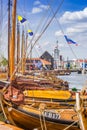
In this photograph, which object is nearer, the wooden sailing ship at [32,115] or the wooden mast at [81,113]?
the wooden mast at [81,113]

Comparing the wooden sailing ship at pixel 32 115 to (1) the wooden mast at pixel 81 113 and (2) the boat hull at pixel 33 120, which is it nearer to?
(2) the boat hull at pixel 33 120

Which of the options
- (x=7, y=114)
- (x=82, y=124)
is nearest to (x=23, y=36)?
(x=7, y=114)

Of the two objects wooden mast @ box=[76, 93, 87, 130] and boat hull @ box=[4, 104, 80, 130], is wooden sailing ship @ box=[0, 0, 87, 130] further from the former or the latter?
wooden mast @ box=[76, 93, 87, 130]

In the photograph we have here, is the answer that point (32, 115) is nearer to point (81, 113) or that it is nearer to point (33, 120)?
point (33, 120)

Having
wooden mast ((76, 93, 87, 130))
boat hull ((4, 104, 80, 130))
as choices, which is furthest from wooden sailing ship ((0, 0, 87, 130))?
wooden mast ((76, 93, 87, 130))

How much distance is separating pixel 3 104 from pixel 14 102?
58 centimetres

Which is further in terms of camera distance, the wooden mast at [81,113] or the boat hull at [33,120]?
the boat hull at [33,120]

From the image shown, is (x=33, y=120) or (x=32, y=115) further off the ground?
(x=32, y=115)

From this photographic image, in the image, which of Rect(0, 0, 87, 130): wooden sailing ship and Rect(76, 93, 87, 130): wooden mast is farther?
Rect(0, 0, 87, 130): wooden sailing ship

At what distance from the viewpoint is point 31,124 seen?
53.3 feet

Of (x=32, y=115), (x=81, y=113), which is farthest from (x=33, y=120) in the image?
(x=81, y=113)

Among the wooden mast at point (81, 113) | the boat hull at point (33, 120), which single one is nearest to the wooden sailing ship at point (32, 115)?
the boat hull at point (33, 120)

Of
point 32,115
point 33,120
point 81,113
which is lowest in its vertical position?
point 33,120

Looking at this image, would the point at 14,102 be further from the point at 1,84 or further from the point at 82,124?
the point at 1,84
